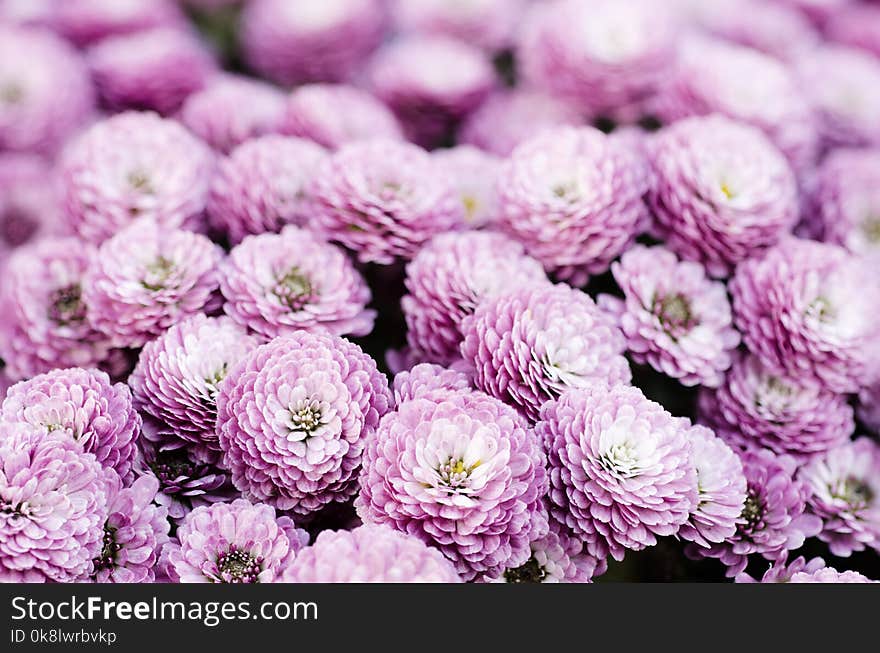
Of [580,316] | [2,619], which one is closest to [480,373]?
[580,316]

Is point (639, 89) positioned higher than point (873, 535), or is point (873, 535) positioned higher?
point (639, 89)

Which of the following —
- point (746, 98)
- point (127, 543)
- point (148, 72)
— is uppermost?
point (746, 98)

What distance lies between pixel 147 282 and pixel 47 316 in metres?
0.13

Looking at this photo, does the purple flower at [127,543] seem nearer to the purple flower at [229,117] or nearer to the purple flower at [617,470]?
the purple flower at [617,470]

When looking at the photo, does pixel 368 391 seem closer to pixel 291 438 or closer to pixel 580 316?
pixel 291 438

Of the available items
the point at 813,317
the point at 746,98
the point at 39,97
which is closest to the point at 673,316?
the point at 813,317

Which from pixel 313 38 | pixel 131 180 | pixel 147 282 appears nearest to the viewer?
pixel 147 282

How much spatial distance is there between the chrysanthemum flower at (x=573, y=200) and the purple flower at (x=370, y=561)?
0.37 m

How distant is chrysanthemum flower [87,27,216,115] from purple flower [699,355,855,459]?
2.61ft

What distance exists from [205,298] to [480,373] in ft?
0.86

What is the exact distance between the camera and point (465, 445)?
23.6 inches

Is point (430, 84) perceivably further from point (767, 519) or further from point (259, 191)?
point (767, 519)

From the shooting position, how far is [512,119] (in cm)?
114

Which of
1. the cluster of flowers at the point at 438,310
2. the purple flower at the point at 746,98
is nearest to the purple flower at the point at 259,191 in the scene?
the cluster of flowers at the point at 438,310
